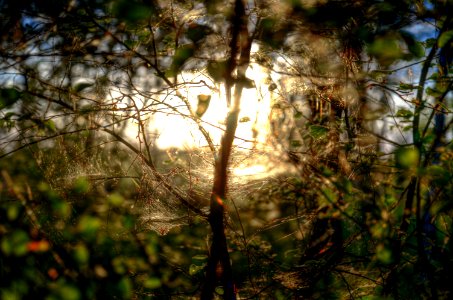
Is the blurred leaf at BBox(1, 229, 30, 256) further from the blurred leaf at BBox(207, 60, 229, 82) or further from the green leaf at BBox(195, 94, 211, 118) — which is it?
the blurred leaf at BBox(207, 60, 229, 82)

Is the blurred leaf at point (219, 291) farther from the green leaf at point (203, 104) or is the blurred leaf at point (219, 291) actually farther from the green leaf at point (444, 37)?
the green leaf at point (444, 37)

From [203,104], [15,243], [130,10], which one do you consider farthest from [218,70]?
[15,243]

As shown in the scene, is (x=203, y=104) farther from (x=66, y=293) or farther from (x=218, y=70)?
→ (x=66, y=293)

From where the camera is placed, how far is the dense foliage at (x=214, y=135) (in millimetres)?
1177

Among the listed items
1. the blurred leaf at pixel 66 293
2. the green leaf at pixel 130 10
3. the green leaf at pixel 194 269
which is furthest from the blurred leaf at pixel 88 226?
the green leaf at pixel 194 269

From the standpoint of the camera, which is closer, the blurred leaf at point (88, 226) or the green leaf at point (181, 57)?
the blurred leaf at point (88, 226)

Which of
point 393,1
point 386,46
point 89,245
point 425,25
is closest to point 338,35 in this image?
point 425,25

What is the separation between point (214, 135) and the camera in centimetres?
208

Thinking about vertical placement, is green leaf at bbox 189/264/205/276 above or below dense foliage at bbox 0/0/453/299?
below

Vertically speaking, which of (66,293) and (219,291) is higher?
(66,293)

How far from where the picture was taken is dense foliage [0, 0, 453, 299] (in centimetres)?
118

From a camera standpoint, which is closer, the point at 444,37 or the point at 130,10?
the point at 130,10

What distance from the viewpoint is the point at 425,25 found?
1.73 meters

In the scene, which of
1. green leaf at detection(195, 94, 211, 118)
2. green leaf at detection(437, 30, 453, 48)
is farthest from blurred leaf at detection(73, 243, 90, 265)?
green leaf at detection(437, 30, 453, 48)
